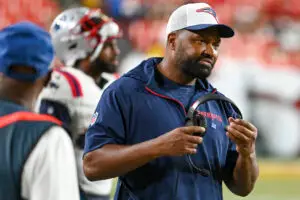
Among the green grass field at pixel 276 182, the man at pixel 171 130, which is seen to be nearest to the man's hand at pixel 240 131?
the man at pixel 171 130

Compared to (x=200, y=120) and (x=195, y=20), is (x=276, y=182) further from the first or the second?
(x=200, y=120)

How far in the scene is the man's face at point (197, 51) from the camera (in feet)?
12.6

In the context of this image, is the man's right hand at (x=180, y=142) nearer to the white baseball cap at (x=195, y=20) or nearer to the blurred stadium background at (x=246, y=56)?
the white baseball cap at (x=195, y=20)

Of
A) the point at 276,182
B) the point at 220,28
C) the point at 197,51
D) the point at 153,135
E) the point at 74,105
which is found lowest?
the point at 276,182

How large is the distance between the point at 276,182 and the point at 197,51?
801 cm

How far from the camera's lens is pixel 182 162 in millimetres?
3756

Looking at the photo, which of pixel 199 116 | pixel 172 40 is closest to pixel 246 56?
pixel 172 40

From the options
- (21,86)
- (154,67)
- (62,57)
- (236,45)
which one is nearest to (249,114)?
(236,45)

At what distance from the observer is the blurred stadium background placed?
44.4ft

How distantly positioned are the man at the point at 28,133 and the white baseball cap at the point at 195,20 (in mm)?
1070

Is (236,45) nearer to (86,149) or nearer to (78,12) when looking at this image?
(78,12)

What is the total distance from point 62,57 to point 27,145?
3.00m

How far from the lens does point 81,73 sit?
17.7ft

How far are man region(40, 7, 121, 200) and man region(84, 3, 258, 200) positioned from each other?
1.18 metres
